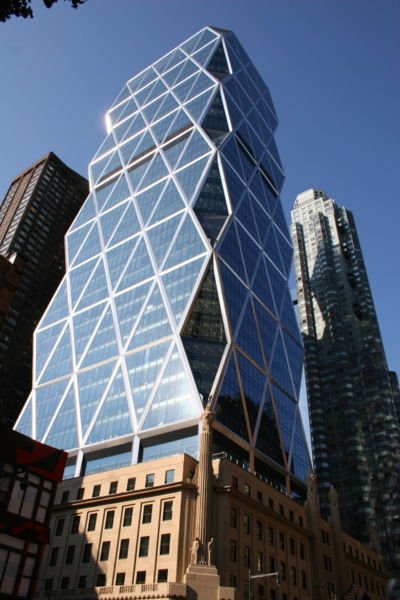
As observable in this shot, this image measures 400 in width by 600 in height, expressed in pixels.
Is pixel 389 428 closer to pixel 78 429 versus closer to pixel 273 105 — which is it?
pixel 78 429

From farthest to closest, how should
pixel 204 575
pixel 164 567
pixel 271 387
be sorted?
pixel 271 387 < pixel 164 567 < pixel 204 575

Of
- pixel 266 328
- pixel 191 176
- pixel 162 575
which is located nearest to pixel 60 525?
pixel 162 575

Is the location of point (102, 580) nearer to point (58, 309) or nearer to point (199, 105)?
point (58, 309)

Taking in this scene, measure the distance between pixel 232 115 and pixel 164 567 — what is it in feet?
345

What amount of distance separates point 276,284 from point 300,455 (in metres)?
37.3

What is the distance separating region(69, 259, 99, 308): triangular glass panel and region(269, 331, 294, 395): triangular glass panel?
138 feet

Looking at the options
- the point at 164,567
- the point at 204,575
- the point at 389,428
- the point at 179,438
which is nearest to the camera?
the point at 204,575

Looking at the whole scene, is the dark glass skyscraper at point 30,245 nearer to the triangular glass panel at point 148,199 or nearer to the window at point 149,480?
the triangular glass panel at point 148,199

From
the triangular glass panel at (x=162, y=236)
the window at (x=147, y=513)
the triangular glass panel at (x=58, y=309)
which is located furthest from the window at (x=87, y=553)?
the triangular glass panel at (x=58, y=309)

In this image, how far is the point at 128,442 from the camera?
78750 mm

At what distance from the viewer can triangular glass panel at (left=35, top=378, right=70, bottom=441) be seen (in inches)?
3691

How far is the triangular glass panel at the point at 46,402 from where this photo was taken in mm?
93750

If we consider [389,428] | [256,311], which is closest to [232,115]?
[256,311]

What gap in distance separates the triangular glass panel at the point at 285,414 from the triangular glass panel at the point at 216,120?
59737mm
